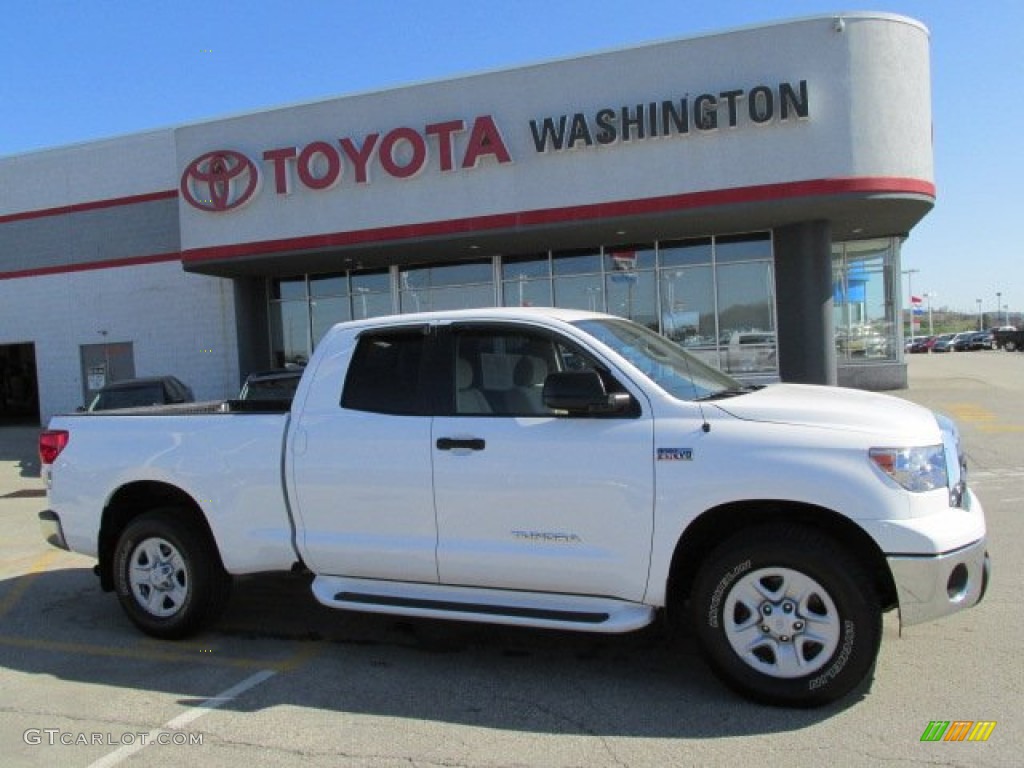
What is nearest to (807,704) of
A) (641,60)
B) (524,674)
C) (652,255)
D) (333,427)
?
(524,674)

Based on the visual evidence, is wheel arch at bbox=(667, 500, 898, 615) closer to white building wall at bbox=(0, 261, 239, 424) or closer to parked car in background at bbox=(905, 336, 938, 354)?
white building wall at bbox=(0, 261, 239, 424)

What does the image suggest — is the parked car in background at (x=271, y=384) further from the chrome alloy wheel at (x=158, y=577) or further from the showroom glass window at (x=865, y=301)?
the showroom glass window at (x=865, y=301)

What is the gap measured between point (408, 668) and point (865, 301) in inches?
756

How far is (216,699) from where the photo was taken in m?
4.46

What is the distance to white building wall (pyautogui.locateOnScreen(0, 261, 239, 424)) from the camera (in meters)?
21.9

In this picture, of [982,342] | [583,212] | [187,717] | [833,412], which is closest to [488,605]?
[187,717]

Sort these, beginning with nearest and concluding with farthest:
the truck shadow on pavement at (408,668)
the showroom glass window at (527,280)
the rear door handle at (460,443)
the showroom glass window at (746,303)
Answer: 1. the truck shadow on pavement at (408,668)
2. the rear door handle at (460,443)
3. the showroom glass window at (746,303)
4. the showroom glass window at (527,280)

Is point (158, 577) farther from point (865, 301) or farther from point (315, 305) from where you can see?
point (865, 301)

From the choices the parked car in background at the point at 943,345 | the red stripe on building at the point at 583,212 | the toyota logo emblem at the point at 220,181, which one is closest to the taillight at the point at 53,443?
the red stripe on building at the point at 583,212

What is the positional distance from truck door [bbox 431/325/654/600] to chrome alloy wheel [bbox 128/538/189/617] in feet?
6.14

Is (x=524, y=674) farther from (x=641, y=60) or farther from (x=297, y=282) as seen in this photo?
(x=297, y=282)

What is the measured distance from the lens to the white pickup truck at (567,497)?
3932 millimetres

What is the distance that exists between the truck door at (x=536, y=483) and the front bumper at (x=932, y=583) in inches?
43.9

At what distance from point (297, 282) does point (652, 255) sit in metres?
8.86
